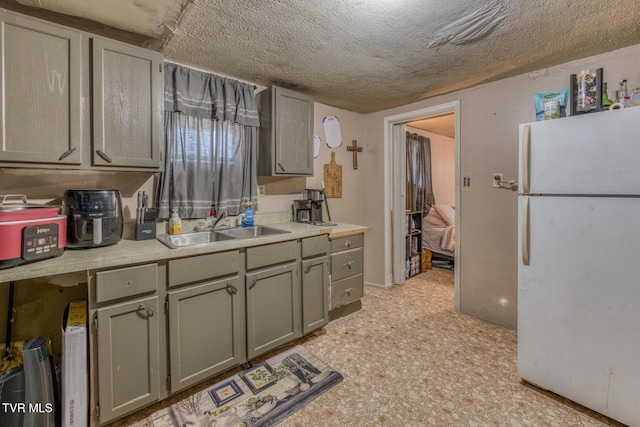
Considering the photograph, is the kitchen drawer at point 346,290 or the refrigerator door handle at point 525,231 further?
the kitchen drawer at point 346,290

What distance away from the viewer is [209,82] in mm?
2188

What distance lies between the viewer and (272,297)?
6.51 ft

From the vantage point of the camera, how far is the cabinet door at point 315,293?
2.18 m

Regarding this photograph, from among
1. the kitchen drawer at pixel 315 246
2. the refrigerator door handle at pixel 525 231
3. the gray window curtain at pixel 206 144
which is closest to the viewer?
the refrigerator door handle at pixel 525 231

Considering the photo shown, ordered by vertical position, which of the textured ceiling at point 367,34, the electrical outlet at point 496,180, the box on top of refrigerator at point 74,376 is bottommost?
the box on top of refrigerator at point 74,376

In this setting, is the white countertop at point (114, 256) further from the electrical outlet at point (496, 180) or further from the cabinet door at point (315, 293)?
the electrical outlet at point (496, 180)

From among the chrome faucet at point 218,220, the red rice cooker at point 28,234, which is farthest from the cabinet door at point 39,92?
the chrome faucet at point 218,220

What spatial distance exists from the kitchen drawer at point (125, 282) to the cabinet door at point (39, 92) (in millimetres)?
657

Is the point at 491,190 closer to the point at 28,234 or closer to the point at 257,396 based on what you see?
the point at 257,396

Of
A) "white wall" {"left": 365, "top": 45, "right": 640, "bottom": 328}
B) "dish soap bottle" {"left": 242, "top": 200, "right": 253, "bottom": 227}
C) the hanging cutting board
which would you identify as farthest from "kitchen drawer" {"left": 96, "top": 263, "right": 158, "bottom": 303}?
"white wall" {"left": 365, "top": 45, "right": 640, "bottom": 328}

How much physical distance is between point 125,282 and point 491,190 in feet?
9.14

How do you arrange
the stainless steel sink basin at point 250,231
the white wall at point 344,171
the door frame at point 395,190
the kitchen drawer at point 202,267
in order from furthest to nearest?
1. the door frame at point 395,190
2. the white wall at point 344,171
3. the stainless steel sink basin at point 250,231
4. the kitchen drawer at point 202,267

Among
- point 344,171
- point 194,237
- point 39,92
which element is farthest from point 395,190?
point 39,92

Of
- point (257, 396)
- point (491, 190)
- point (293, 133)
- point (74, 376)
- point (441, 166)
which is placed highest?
point (441, 166)
